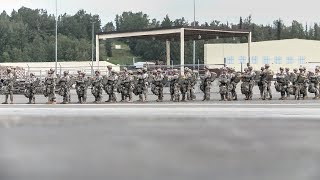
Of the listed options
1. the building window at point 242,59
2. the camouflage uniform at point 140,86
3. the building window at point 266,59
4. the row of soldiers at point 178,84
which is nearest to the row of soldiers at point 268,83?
the row of soldiers at point 178,84

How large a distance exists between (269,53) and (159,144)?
46.8 metres

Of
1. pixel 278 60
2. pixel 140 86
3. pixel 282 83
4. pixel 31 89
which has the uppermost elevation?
pixel 278 60

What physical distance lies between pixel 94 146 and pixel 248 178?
31.9 inches

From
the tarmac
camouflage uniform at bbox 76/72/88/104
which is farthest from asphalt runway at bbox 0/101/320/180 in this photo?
camouflage uniform at bbox 76/72/88/104

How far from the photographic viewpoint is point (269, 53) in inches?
1906

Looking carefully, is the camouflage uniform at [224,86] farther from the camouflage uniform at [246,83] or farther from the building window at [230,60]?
the building window at [230,60]

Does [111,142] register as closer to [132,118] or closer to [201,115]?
[132,118]

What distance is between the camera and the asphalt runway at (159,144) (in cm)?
266

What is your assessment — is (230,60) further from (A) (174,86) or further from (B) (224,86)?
(A) (174,86)

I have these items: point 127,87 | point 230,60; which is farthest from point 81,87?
point 230,60

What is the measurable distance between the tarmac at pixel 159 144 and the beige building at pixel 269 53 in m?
43.7

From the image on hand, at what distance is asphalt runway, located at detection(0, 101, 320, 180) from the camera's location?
2662mm

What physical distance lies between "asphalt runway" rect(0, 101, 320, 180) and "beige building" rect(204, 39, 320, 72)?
4368 centimetres

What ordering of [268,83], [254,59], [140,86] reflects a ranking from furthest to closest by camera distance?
[254,59], [140,86], [268,83]
